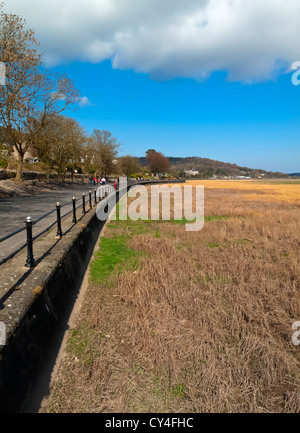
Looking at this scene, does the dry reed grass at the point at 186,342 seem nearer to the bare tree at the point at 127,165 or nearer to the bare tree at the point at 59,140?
the bare tree at the point at 59,140

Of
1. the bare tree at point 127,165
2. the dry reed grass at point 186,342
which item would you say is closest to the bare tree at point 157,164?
the bare tree at point 127,165

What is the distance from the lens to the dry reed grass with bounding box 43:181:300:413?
11.1ft

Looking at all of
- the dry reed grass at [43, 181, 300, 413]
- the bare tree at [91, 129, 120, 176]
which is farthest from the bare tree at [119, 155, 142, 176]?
the dry reed grass at [43, 181, 300, 413]

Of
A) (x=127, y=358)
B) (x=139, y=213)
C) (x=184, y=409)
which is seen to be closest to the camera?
(x=184, y=409)

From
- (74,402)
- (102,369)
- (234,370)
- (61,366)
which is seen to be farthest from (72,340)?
(234,370)

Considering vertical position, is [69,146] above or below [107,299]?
above

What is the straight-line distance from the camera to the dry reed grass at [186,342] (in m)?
3.39

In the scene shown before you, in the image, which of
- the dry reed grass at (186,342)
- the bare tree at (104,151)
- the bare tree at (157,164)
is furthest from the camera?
the bare tree at (157,164)

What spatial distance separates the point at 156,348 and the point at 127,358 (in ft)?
1.56

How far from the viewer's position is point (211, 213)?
20.2 meters

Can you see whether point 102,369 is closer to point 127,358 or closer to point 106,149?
point 127,358

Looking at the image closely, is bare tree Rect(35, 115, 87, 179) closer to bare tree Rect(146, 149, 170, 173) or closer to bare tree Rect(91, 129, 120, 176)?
bare tree Rect(91, 129, 120, 176)

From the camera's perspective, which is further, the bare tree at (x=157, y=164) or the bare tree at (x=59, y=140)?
the bare tree at (x=157, y=164)

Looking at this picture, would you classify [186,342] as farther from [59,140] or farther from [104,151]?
[104,151]
